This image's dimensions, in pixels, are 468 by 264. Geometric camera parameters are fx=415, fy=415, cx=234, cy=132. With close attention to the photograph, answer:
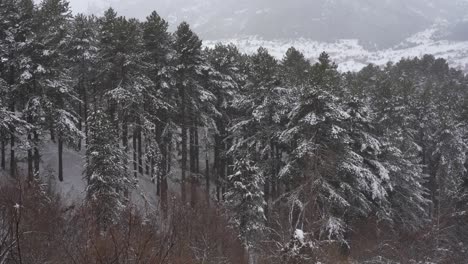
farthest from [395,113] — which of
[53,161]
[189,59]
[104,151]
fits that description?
[53,161]

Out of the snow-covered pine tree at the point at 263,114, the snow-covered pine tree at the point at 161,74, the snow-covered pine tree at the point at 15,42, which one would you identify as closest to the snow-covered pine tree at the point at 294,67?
the snow-covered pine tree at the point at 263,114

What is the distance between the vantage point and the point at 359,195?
23.6 meters

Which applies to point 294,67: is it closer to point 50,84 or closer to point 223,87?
point 223,87

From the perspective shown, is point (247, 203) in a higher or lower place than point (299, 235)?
lower

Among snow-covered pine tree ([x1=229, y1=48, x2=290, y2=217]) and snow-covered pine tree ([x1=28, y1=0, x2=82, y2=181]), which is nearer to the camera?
snow-covered pine tree ([x1=28, y1=0, x2=82, y2=181])

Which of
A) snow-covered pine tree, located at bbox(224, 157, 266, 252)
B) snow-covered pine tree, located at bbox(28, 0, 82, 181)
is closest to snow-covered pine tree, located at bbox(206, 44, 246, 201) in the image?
snow-covered pine tree, located at bbox(224, 157, 266, 252)

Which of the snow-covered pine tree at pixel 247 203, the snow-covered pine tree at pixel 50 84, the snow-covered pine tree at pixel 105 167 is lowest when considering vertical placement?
the snow-covered pine tree at pixel 247 203

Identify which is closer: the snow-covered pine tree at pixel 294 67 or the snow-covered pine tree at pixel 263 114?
the snow-covered pine tree at pixel 263 114

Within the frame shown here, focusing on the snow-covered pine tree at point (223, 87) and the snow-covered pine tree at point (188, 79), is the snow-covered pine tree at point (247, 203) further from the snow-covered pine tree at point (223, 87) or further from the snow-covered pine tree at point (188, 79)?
the snow-covered pine tree at point (223, 87)

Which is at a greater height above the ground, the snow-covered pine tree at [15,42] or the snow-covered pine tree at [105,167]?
the snow-covered pine tree at [15,42]

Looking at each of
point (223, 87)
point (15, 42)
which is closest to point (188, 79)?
point (223, 87)

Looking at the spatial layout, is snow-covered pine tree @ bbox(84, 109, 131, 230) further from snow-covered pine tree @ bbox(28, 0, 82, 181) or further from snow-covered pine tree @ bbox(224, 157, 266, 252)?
snow-covered pine tree @ bbox(224, 157, 266, 252)

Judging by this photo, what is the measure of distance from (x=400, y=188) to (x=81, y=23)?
26934 mm

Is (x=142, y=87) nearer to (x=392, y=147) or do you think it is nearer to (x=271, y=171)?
(x=271, y=171)
